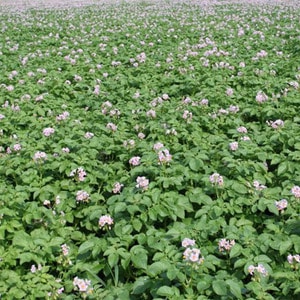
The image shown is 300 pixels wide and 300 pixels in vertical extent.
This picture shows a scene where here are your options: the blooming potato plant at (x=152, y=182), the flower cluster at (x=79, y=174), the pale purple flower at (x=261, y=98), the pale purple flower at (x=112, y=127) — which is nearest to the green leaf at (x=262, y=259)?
the blooming potato plant at (x=152, y=182)

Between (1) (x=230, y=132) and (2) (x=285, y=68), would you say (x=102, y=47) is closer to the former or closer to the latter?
(2) (x=285, y=68)

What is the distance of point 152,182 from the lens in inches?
143

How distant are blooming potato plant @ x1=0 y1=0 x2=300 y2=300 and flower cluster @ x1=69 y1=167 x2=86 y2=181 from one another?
2cm

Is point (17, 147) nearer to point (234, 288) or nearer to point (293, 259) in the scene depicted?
point (234, 288)

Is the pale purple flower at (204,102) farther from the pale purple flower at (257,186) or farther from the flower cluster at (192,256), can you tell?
the flower cluster at (192,256)

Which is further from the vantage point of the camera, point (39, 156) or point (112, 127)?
point (112, 127)

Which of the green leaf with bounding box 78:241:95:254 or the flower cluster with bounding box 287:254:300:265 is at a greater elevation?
the flower cluster with bounding box 287:254:300:265

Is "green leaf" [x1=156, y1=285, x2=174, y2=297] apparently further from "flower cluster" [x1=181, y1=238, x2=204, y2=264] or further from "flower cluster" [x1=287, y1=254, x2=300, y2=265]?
"flower cluster" [x1=287, y1=254, x2=300, y2=265]

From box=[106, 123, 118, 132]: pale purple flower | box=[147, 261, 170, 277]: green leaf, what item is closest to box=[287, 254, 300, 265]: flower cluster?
box=[147, 261, 170, 277]: green leaf

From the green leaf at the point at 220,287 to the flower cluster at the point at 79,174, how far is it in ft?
6.20

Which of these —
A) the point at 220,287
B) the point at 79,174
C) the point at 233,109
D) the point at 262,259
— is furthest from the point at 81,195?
the point at 233,109

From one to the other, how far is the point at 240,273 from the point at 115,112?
343cm

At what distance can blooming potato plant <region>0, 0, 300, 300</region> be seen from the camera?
278 centimetres

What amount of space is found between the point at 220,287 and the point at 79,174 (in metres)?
1.99
